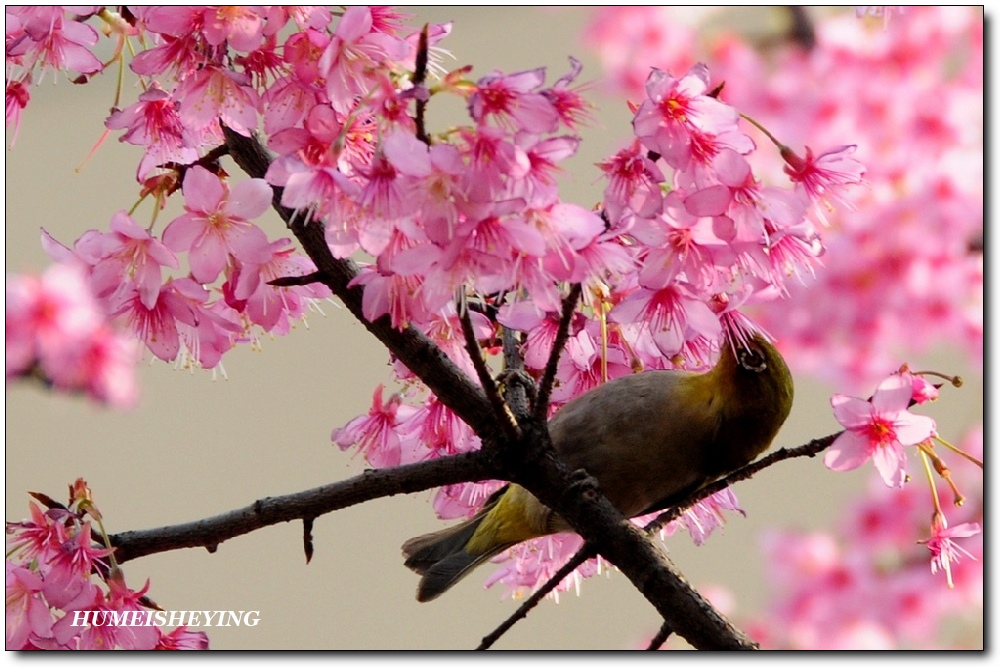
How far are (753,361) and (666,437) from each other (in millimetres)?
146

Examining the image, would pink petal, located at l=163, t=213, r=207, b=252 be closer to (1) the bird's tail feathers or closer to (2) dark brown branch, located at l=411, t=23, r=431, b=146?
(2) dark brown branch, located at l=411, t=23, r=431, b=146

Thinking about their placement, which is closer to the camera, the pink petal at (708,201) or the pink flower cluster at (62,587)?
the pink petal at (708,201)

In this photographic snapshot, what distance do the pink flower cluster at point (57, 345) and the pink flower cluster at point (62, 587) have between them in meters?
0.34

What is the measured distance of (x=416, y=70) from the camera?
0.84 meters

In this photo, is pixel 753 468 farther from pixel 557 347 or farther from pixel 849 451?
pixel 557 347

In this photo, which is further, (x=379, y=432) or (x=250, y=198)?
(x=379, y=432)

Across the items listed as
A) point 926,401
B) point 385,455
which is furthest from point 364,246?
point 926,401

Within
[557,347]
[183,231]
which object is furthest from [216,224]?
[557,347]

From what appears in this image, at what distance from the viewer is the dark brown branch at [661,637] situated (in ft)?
3.65

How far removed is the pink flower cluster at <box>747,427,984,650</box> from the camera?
2.32 metres

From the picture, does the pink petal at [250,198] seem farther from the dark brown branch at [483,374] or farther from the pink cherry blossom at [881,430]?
the pink cherry blossom at [881,430]

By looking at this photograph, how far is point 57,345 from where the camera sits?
5.44ft

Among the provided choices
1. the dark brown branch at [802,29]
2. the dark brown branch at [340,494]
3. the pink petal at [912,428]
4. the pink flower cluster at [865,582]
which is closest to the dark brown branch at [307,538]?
the dark brown branch at [340,494]

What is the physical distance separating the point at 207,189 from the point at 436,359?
11.1 inches
